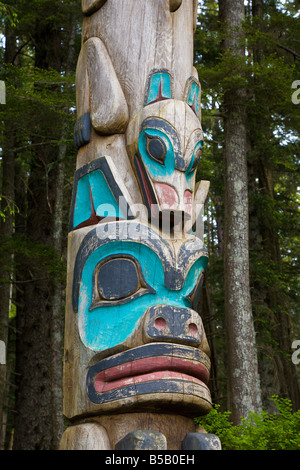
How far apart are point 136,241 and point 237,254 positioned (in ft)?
17.0

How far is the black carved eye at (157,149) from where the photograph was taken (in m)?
4.85

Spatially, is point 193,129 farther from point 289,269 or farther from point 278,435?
point 289,269

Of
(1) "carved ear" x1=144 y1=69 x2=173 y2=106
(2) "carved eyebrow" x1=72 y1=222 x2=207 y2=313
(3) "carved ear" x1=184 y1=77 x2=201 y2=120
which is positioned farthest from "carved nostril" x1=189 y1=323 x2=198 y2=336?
(3) "carved ear" x1=184 y1=77 x2=201 y2=120

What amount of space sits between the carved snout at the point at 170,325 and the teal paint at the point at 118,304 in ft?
0.30

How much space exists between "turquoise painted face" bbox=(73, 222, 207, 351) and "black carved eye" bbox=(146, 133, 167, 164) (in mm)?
638

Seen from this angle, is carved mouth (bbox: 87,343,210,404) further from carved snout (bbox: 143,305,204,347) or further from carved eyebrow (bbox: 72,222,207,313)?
carved eyebrow (bbox: 72,222,207,313)

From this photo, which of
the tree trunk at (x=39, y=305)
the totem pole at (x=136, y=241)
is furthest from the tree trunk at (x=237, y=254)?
the totem pole at (x=136, y=241)

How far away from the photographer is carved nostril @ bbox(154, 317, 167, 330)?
4.22 m

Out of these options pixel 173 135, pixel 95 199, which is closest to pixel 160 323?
pixel 95 199

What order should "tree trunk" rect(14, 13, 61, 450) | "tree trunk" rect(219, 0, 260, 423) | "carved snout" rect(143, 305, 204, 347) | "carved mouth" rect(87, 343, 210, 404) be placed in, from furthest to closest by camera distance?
1. "tree trunk" rect(14, 13, 61, 450)
2. "tree trunk" rect(219, 0, 260, 423)
3. "carved snout" rect(143, 305, 204, 347)
4. "carved mouth" rect(87, 343, 210, 404)

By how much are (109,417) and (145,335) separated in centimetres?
66

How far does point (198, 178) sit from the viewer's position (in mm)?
13344

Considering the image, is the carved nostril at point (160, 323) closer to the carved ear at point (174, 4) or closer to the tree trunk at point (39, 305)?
the carved ear at point (174, 4)

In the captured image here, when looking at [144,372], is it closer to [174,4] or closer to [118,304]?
[118,304]
